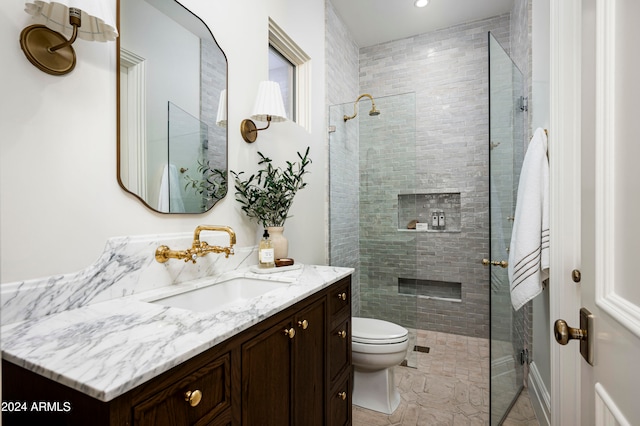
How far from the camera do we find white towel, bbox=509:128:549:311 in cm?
162

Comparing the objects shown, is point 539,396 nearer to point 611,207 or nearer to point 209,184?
point 611,207

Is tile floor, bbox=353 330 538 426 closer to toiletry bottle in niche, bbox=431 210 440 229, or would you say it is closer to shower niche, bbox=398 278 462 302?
shower niche, bbox=398 278 462 302

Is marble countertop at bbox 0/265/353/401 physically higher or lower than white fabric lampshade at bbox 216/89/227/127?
lower

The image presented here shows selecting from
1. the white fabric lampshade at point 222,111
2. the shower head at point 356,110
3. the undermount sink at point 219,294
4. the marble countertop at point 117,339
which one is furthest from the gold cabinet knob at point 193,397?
the shower head at point 356,110

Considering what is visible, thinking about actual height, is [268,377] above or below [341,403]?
above

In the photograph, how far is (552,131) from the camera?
4.57 ft

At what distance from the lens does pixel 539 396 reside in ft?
6.26

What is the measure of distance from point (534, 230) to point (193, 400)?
1705 millimetres

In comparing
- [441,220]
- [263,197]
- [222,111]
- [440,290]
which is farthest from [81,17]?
[440,290]

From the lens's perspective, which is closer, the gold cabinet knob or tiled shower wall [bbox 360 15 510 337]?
the gold cabinet knob

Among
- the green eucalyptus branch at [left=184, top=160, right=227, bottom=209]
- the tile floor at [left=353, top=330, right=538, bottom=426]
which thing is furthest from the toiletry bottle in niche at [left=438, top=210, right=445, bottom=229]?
the green eucalyptus branch at [left=184, top=160, right=227, bottom=209]

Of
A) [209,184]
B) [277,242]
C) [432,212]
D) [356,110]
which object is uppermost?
[356,110]

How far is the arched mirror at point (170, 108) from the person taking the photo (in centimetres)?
117

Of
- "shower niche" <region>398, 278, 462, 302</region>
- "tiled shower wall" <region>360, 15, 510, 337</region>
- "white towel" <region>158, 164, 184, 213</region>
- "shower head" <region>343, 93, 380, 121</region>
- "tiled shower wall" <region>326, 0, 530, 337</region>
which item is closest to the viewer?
"white towel" <region>158, 164, 184, 213</region>
